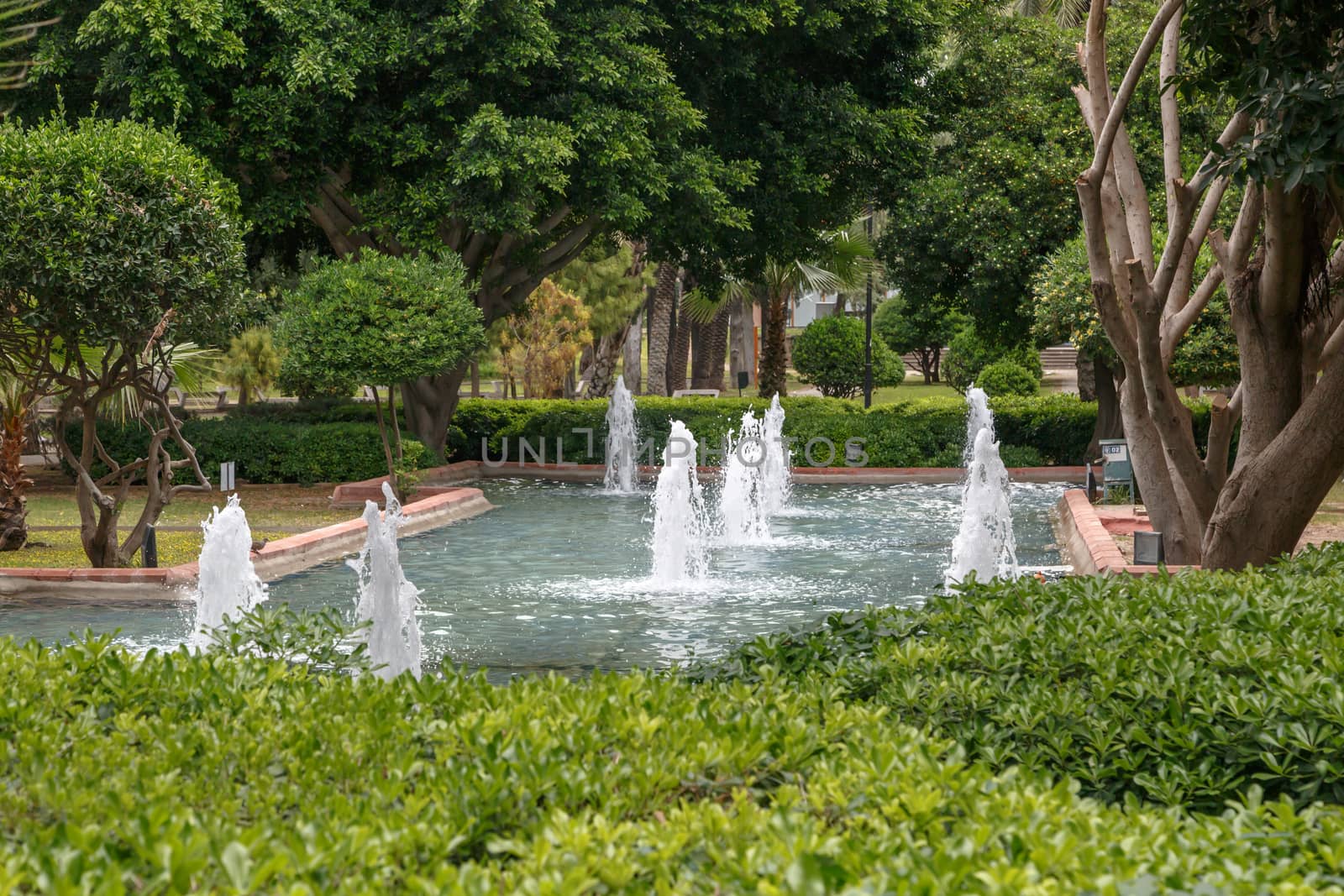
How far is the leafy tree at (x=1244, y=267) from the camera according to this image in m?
7.47

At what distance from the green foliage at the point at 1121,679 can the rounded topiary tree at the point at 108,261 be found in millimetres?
8435

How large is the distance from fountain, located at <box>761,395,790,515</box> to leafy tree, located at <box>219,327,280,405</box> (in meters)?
14.7

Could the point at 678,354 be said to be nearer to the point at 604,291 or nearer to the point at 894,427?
the point at 604,291

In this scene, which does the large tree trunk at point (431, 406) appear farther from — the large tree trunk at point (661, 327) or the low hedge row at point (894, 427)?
the large tree trunk at point (661, 327)

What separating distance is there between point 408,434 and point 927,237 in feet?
29.3

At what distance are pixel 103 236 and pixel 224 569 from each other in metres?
3.18

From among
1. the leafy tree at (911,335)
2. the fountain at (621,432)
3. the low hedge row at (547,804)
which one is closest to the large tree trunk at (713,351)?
the leafy tree at (911,335)

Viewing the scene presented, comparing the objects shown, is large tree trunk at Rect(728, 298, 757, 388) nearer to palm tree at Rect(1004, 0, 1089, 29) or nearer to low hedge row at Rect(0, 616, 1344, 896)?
palm tree at Rect(1004, 0, 1089, 29)

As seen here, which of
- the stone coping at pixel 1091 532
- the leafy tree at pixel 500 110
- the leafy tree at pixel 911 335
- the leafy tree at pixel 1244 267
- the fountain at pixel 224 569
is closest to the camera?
the leafy tree at pixel 1244 267

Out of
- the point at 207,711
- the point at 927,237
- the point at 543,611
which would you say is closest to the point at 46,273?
the point at 543,611

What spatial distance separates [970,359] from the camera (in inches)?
1607

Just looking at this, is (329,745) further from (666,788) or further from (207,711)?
(666,788)

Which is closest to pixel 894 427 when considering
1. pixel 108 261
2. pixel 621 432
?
pixel 621 432

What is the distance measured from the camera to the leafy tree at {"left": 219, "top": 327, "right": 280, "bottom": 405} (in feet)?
109
